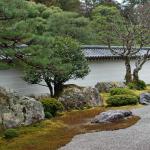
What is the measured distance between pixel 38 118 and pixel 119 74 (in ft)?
53.2

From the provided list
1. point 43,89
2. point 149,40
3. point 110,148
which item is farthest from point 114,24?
point 110,148

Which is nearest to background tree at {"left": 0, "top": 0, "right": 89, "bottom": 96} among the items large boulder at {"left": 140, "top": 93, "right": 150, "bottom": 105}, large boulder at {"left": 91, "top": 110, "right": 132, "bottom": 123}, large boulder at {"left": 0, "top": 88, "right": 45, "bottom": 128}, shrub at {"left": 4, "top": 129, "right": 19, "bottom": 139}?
large boulder at {"left": 0, "top": 88, "right": 45, "bottom": 128}

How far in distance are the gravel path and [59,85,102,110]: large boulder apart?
5614 millimetres

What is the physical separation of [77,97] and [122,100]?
2.40 meters

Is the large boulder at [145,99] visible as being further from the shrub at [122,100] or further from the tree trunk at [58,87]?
the tree trunk at [58,87]

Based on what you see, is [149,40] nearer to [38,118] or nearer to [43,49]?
[38,118]

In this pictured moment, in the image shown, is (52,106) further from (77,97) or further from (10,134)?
(10,134)

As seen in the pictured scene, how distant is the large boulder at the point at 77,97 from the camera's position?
2100 cm

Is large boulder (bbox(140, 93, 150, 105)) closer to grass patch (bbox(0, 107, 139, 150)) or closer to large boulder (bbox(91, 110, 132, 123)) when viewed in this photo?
grass patch (bbox(0, 107, 139, 150))

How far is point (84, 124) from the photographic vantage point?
17078 millimetres

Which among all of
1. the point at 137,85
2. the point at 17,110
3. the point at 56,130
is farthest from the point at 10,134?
the point at 137,85

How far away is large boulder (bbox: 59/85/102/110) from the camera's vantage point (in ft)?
68.9

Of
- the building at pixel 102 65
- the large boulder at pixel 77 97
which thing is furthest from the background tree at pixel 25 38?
the building at pixel 102 65

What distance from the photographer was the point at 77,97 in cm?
2122
